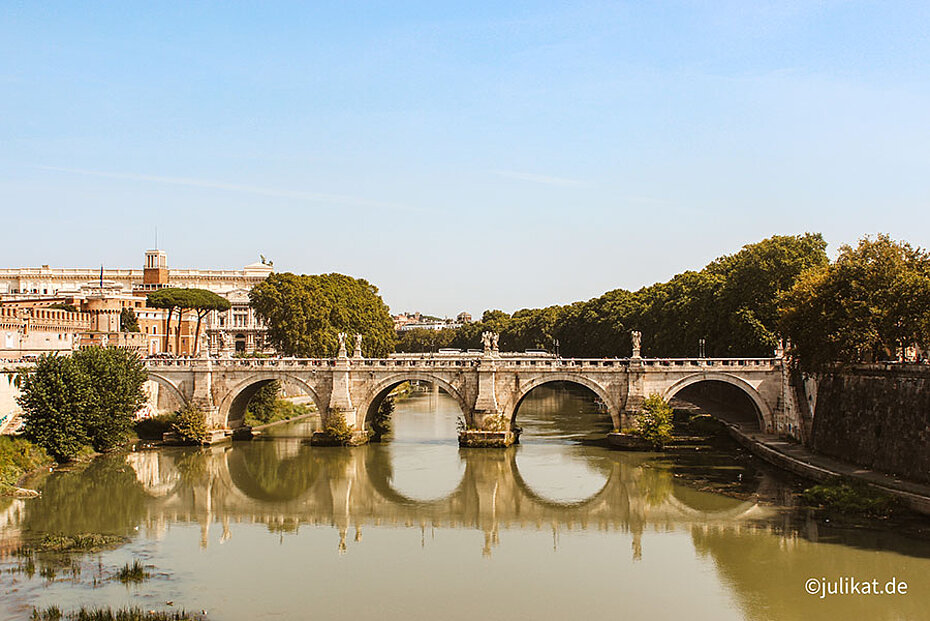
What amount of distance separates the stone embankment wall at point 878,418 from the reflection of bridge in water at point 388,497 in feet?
15.9

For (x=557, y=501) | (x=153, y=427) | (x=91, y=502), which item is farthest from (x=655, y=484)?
(x=153, y=427)

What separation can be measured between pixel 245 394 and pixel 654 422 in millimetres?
21640

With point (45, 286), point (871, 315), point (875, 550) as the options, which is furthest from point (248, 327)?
point (875, 550)

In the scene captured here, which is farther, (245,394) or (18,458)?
(245,394)

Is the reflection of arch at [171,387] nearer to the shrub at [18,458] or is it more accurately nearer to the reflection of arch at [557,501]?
the shrub at [18,458]

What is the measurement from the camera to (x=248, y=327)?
103125 millimetres

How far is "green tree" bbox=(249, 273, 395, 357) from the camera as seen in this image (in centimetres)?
6500

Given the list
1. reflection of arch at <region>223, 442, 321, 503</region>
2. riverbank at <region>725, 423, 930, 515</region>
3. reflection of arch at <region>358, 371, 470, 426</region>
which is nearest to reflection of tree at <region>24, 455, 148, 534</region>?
reflection of arch at <region>223, 442, 321, 503</region>

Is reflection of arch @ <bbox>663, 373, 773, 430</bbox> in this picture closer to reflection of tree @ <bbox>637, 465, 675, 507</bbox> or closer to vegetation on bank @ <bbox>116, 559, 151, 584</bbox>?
reflection of tree @ <bbox>637, 465, 675, 507</bbox>

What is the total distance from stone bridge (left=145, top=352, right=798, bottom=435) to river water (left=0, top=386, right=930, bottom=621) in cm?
268

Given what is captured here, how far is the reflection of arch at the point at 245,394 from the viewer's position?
1940 inches

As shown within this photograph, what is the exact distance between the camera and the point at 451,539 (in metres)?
30.3

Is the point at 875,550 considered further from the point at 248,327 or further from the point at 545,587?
the point at 248,327

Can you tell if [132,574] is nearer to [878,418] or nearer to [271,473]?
[271,473]
